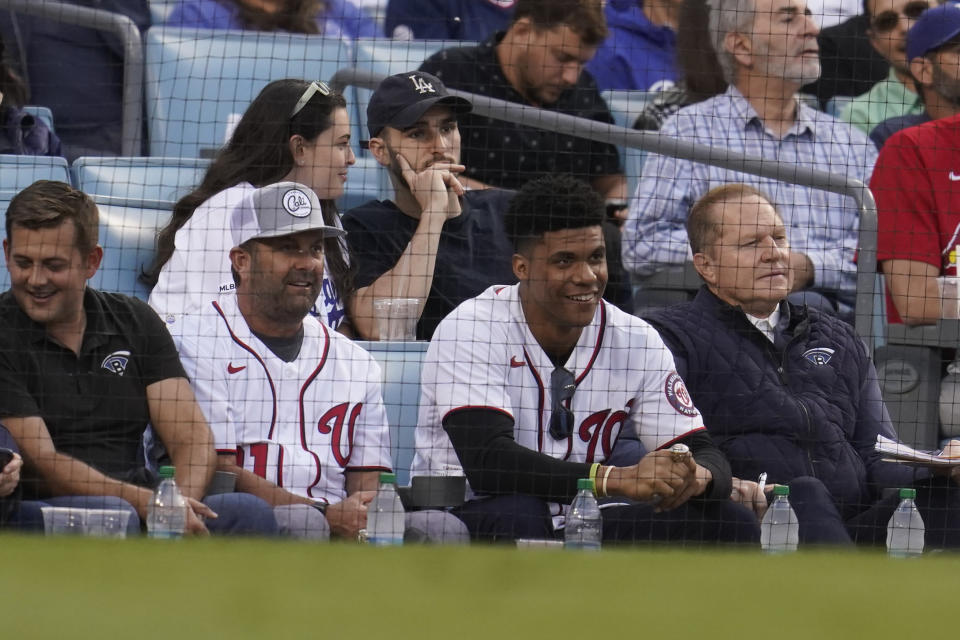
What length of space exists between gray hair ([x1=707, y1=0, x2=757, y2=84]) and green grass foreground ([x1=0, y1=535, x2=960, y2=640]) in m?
3.56

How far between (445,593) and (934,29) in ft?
13.8

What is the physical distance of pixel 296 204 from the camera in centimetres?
525

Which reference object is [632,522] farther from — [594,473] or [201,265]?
[201,265]

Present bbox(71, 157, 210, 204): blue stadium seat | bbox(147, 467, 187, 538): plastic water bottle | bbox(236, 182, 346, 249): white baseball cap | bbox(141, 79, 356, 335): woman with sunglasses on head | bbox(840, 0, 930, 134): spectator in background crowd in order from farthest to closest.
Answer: bbox(840, 0, 930, 134): spectator in background crowd < bbox(71, 157, 210, 204): blue stadium seat < bbox(141, 79, 356, 335): woman with sunglasses on head < bbox(236, 182, 346, 249): white baseball cap < bbox(147, 467, 187, 538): plastic water bottle

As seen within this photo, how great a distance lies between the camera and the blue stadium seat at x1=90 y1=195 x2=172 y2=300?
5.80 metres

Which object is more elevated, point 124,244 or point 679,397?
point 124,244

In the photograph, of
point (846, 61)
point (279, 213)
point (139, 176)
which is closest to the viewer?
point (279, 213)

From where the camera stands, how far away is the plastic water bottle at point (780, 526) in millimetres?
4988

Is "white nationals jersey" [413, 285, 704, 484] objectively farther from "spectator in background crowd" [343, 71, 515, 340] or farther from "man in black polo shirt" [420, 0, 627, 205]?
"man in black polo shirt" [420, 0, 627, 205]

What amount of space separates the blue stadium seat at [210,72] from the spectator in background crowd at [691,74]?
1240mm

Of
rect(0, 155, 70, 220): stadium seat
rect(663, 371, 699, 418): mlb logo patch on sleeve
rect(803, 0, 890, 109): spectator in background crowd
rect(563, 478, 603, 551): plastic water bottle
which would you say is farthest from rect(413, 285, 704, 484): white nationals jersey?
rect(803, 0, 890, 109): spectator in background crowd

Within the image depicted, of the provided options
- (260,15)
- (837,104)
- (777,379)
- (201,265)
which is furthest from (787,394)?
(260,15)

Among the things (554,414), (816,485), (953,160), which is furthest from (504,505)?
(953,160)

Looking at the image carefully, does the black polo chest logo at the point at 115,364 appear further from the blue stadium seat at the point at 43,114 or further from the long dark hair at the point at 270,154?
the blue stadium seat at the point at 43,114
